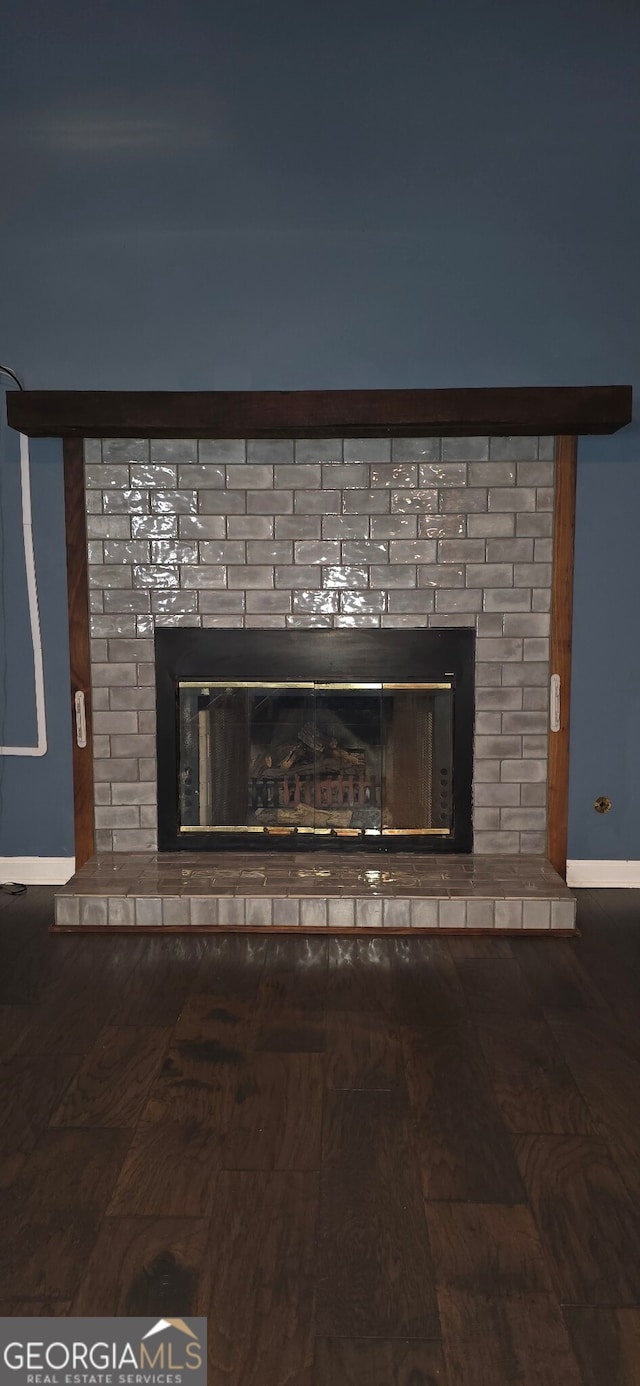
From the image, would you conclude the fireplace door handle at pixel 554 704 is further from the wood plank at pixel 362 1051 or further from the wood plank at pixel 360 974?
the wood plank at pixel 362 1051

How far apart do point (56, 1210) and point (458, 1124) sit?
0.77 meters

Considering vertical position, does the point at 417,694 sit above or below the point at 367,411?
below

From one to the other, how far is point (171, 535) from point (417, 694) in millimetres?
997

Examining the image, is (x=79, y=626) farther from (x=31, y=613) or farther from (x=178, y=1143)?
(x=178, y=1143)

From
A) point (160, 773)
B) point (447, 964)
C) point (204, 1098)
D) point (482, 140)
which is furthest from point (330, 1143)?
point (482, 140)

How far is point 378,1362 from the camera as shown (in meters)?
1.42

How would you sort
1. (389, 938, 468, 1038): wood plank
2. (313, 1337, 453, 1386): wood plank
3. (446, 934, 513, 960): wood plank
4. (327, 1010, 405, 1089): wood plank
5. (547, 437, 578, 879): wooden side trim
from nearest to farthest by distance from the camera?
(313, 1337, 453, 1386): wood plank
(327, 1010, 405, 1089): wood plank
(389, 938, 468, 1038): wood plank
(446, 934, 513, 960): wood plank
(547, 437, 578, 879): wooden side trim

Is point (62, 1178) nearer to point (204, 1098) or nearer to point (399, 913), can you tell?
point (204, 1098)

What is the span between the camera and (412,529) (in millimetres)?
3424

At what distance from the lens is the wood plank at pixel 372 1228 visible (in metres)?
1.50

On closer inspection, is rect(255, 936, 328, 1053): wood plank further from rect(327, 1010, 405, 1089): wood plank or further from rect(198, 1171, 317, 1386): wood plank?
rect(198, 1171, 317, 1386): wood plank

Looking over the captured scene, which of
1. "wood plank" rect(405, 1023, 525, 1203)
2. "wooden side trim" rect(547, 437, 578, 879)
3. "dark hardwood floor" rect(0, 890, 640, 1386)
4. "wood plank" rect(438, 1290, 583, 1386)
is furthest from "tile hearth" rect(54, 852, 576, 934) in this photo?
"wood plank" rect(438, 1290, 583, 1386)

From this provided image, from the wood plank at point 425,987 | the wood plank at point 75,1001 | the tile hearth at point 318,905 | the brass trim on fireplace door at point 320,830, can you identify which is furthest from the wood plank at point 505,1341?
the brass trim on fireplace door at point 320,830

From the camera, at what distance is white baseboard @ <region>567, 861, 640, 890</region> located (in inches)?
139
